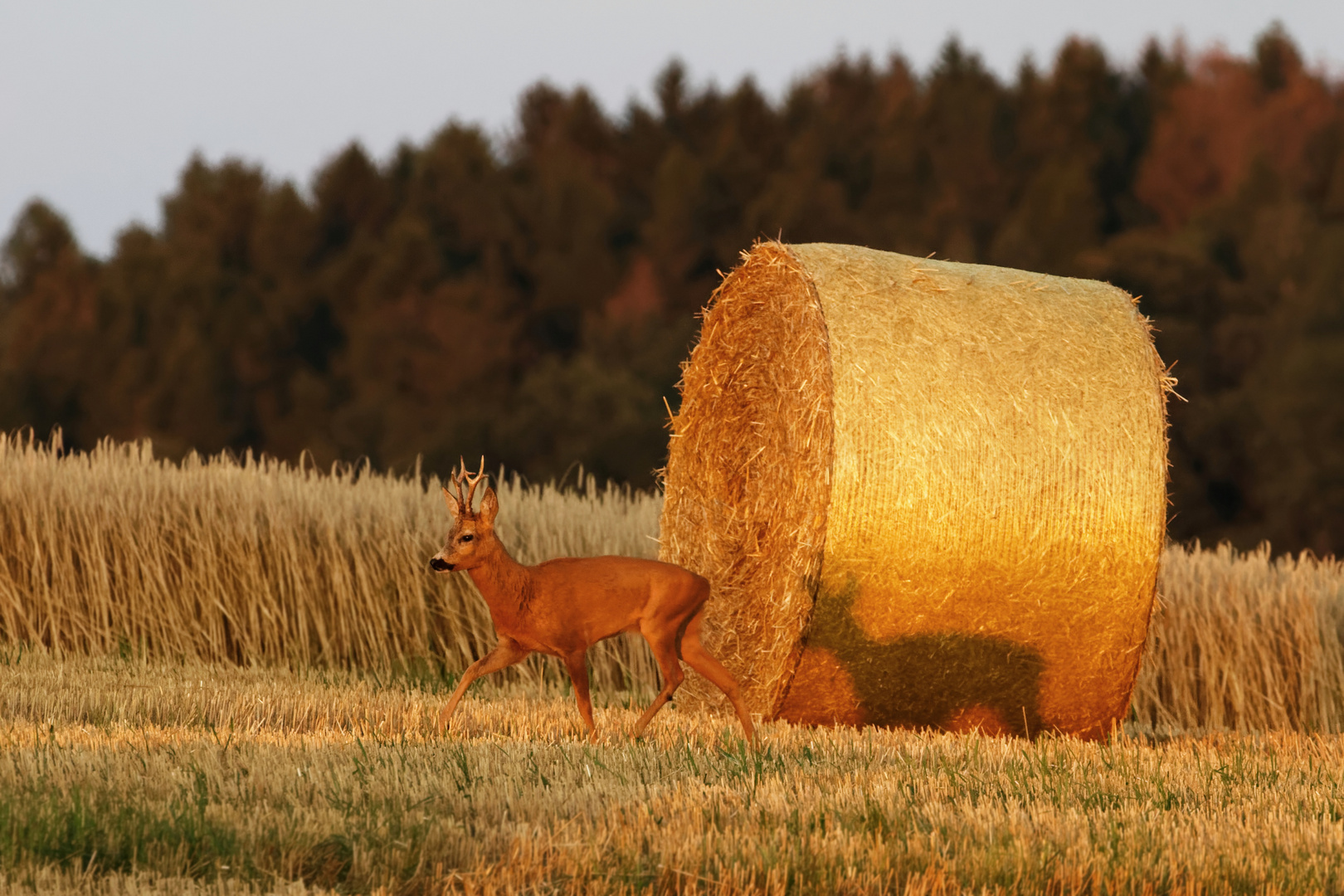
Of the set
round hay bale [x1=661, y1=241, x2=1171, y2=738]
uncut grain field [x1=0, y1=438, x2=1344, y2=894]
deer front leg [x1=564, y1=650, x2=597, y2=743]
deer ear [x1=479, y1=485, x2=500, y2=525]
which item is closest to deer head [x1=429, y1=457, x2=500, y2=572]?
deer ear [x1=479, y1=485, x2=500, y2=525]

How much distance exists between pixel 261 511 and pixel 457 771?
629 cm

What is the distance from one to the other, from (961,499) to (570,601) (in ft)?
7.03

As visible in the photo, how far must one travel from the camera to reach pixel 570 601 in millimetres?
6969

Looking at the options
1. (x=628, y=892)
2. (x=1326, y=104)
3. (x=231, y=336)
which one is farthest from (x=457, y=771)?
(x=1326, y=104)

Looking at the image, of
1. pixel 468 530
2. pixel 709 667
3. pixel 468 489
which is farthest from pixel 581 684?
pixel 468 489

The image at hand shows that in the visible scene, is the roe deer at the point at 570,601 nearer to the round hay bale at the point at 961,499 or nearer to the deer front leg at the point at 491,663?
the deer front leg at the point at 491,663

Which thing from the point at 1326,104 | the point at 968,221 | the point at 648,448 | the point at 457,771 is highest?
the point at 1326,104

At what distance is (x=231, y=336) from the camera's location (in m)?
42.0

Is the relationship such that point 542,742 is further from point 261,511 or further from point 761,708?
point 261,511

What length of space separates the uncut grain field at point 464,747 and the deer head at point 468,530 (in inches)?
29.7

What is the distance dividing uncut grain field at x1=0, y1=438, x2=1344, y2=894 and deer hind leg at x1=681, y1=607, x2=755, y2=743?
11.9 inches

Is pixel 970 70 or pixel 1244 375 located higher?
pixel 970 70

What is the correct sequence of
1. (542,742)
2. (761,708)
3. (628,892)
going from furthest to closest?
(761,708)
(542,742)
(628,892)

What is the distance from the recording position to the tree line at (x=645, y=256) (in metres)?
33.8
